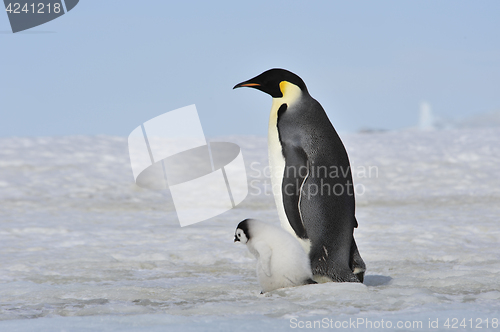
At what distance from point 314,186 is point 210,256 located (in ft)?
4.43

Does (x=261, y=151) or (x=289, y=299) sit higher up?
(x=289, y=299)

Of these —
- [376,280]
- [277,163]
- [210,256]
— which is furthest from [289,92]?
[210,256]

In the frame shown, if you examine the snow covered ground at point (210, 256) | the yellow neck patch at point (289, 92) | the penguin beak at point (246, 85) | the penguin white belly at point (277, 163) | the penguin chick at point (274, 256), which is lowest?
the snow covered ground at point (210, 256)

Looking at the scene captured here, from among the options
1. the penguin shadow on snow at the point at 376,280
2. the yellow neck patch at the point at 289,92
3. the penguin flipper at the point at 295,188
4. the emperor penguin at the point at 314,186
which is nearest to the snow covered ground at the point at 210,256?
the penguin shadow on snow at the point at 376,280

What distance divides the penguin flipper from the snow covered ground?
384mm

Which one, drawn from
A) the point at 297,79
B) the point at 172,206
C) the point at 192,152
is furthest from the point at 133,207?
the point at 297,79

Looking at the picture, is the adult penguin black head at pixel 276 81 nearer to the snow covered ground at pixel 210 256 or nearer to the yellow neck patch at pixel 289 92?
the yellow neck patch at pixel 289 92

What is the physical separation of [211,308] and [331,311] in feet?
1.68

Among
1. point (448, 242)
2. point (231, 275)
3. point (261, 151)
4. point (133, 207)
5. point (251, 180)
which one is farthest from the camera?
point (261, 151)

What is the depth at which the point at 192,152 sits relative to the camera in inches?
Result: 412

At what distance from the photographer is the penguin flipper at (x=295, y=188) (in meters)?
2.83

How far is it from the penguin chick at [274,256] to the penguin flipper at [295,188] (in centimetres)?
23

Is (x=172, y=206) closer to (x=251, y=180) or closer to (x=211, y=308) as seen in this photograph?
(x=251, y=180)

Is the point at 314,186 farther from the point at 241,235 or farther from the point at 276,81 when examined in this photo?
the point at 276,81
